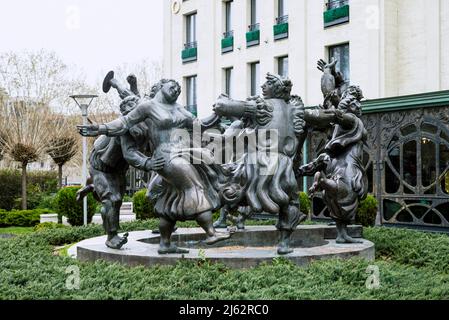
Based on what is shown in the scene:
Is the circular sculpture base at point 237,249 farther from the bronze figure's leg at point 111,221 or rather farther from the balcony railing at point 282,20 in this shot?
the balcony railing at point 282,20

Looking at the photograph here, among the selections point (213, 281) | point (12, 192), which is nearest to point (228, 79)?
point (12, 192)

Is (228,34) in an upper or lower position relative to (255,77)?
upper

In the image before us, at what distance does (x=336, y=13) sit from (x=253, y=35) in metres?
4.90

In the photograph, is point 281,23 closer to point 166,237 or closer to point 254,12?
point 254,12

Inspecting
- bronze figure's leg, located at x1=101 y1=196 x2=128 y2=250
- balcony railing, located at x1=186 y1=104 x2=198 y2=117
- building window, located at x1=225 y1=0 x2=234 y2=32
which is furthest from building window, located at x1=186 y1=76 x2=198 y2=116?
bronze figure's leg, located at x1=101 y1=196 x2=128 y2=250

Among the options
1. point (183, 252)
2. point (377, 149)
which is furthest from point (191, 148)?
point (377, 149)

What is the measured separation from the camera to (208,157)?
293 inches

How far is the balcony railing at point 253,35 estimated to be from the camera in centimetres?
2523

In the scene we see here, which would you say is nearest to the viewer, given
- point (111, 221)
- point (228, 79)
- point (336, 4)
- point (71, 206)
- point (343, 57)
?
point (111, 221)

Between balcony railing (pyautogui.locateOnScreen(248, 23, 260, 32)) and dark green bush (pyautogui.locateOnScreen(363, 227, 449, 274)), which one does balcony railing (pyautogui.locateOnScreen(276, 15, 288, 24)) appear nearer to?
balcony railing (pyautogui.locateOnScreen(248, 23, 260, 32))

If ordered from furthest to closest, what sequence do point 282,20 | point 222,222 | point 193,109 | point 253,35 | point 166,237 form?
point 193,109
point 253,35
point 282,20
point 222,222
point 166,237

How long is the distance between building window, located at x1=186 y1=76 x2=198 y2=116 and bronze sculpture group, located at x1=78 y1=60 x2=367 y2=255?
2061 centimetres

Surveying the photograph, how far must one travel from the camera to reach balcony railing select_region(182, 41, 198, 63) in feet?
94.4

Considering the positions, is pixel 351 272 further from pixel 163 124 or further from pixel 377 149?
pixel 377 149
